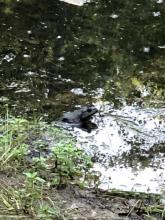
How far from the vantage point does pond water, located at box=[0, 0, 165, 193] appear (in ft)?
13.4

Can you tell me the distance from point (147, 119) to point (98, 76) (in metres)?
0.77

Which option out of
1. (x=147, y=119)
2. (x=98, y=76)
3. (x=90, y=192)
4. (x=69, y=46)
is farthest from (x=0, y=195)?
(x=69, y=46)

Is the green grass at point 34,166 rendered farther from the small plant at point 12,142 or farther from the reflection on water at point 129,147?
the reflection on water at point 129,147

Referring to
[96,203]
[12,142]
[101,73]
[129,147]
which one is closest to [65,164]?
[96,203]

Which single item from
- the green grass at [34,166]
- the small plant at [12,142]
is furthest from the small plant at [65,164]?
the small plant at [12,142]

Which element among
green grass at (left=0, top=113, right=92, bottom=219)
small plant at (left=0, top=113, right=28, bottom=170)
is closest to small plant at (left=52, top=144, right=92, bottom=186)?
green grass at (left=0, top=113, right=92, bottom=219)

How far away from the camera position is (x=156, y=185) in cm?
373

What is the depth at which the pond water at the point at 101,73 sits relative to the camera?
13.4 feet

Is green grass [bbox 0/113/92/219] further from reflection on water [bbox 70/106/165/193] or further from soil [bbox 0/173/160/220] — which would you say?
reflection on water [bbox 70/106/165/193]

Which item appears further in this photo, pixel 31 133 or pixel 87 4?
pixel 87 4

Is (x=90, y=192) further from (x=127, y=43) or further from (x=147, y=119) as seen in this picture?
(x=127, y=43)

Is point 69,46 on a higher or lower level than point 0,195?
higher

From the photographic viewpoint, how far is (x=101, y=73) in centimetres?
507

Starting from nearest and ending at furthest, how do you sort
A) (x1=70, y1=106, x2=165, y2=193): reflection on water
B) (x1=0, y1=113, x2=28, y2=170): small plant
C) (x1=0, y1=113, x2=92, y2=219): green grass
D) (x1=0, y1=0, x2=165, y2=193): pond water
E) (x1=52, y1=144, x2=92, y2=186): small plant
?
(x1=0, y1=113, x2=92, y2=219): green grass, (x1=52, y1=144, x2=92, y2=186): small plant, (x1=0, y1=113, x2=28, y2=170): small plant, (x1=70, y1=106, x2=165, y2=193): reflection on water, (x1=0, y1=0, x2=165, y2=193): pond water
